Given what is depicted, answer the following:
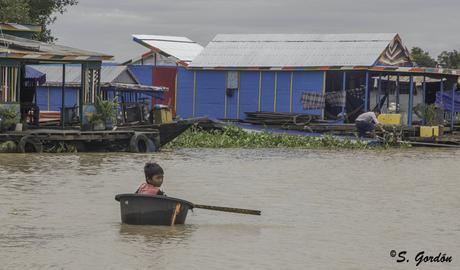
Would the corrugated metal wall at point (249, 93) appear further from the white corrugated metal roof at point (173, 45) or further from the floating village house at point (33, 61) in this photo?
the floating village house at point (33, 61)

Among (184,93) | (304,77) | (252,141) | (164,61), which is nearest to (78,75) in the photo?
(184,93)

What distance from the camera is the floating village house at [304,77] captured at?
34875 mm

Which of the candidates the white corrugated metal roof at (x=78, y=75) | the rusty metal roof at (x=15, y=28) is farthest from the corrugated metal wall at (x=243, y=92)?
the rusty metal roof at (x=15, y=28)

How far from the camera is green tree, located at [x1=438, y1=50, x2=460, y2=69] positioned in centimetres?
6612

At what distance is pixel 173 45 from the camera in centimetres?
4572

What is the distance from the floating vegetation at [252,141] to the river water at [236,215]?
462 centimetres

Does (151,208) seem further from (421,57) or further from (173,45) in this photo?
(421,57)

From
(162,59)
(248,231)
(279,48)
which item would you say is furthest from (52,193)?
(162,59)

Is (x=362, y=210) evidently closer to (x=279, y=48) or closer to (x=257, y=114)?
(x=257, y=114)

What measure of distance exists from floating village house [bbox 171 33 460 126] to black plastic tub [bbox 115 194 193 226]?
21.6 m

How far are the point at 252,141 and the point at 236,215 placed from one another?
51.4 feet

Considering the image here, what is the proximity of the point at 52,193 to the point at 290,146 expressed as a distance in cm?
1428

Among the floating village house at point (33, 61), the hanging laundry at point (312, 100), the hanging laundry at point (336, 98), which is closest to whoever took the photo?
the floating village house at point (33, 61)

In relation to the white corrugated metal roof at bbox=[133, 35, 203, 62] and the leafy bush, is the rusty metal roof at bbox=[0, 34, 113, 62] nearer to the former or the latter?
the leafy bush
